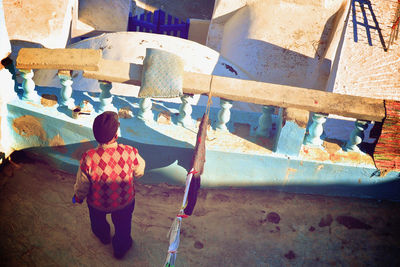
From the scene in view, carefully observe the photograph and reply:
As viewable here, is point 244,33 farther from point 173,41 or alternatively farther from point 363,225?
point 363,225

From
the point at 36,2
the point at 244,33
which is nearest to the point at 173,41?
the point at 244,33

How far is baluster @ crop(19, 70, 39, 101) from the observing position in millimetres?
3084

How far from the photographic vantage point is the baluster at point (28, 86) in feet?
10.1

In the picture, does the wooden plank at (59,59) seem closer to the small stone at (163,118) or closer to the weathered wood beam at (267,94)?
the weathered wood beam at (267,94)

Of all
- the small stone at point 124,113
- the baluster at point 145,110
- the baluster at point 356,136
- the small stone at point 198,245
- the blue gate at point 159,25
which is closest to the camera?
the small stone at point 198,245

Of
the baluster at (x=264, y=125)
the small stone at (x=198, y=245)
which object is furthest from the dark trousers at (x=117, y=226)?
the baluster at (x=264, y=125)

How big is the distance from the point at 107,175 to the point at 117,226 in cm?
51

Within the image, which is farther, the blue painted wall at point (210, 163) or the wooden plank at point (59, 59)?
the blue painted wall at point (210, 163)

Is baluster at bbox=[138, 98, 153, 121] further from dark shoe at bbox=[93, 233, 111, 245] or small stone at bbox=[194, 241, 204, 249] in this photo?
small stone at bbox=[194, 241, 204, 249]

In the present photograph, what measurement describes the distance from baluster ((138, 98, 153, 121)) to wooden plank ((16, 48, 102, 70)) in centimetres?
57

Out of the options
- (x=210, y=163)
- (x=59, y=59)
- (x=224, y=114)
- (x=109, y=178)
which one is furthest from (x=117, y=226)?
(x=59, y=59)

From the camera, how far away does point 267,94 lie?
2873mm

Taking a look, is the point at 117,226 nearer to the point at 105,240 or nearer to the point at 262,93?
the point at 105,240

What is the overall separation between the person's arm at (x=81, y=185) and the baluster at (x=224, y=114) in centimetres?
148
